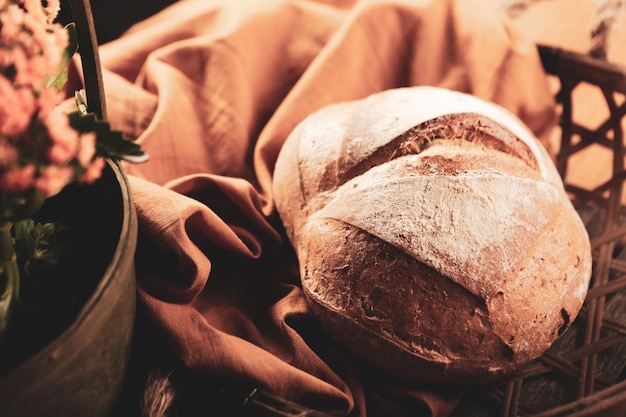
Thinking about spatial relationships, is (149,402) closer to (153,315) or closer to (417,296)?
(153,315)

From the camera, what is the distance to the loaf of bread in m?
0.78

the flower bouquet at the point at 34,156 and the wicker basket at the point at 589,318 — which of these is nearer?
the flower bouquet at the point at 34,156

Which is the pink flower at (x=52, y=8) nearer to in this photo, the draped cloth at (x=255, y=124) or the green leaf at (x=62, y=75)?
the green leaf at (x=62, y=75)

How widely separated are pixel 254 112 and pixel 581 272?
0.70 meters

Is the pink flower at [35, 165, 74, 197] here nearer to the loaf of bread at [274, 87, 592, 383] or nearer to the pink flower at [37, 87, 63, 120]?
the pink flower at [37, 87, 63, 120]

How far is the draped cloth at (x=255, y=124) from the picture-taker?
829 mm

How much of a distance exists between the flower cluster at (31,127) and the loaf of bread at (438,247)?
438mm

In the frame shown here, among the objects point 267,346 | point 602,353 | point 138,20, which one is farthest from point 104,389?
point 138,20

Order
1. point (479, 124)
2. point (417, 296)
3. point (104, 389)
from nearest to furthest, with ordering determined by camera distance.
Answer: point (104, 389) < point (417, 296) < point (479, 124)

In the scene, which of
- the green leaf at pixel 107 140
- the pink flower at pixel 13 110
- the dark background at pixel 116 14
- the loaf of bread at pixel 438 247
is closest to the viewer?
the pink flower at pixel 13 110

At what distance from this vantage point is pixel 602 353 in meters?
0.96

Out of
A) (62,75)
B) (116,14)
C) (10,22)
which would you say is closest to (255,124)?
(116,14)

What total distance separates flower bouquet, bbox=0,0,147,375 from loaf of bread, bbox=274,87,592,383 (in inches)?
14.6

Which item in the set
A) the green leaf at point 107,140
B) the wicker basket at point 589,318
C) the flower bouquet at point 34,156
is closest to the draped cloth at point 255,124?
the wicker basket at point 589,318
